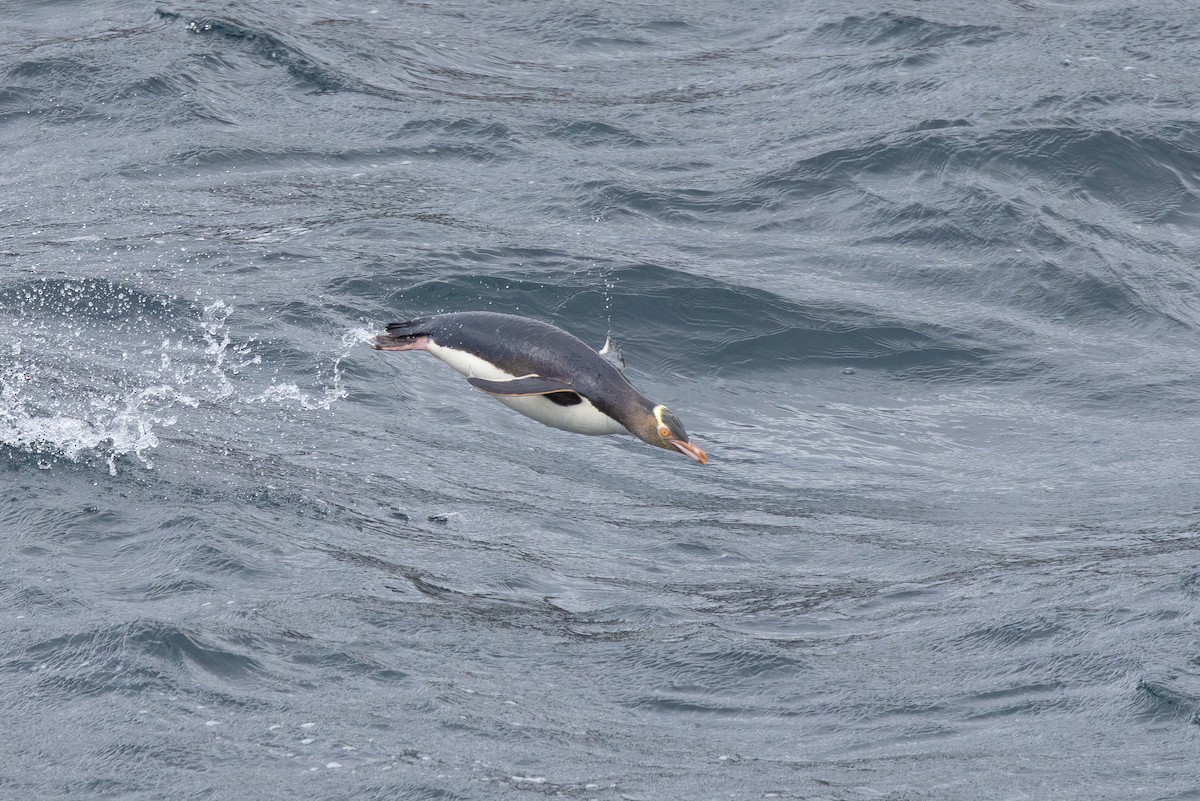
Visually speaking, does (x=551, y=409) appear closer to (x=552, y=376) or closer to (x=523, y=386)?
(x=552, y=376)

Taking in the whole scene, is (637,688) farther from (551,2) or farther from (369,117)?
(551,2)

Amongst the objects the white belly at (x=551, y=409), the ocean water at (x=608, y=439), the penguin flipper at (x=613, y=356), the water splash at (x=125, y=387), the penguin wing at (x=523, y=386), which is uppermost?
the penguin wing at (x=523, y=386)

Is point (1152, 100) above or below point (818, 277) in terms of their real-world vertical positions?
above

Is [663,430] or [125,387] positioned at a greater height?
[663,430]

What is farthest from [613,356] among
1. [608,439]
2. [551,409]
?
[608,439]

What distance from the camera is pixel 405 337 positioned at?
8227 millimetres

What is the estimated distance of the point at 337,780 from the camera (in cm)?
631

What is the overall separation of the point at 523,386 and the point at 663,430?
694 millimetres

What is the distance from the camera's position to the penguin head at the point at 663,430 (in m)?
7.61

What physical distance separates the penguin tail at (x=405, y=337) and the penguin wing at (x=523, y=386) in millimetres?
770

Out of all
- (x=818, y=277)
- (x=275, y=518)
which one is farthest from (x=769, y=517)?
(x=818, y=277)

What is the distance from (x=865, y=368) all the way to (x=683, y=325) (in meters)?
1.44

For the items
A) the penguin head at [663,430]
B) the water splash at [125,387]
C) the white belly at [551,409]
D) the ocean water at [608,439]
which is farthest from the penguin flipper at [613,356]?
the water splash at [125,387]

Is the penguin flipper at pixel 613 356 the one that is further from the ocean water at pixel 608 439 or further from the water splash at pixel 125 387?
the water splash at pixel 125 387
